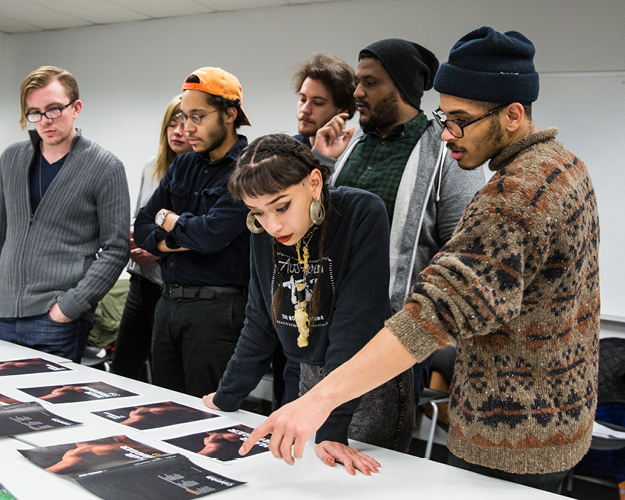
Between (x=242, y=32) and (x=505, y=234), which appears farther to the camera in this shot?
(x=242, y=32)

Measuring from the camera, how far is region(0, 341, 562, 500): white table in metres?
1.00

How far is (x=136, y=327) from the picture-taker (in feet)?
8.22

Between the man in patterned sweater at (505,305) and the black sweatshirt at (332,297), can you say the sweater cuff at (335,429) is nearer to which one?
the black sweatshirt at (332,297)

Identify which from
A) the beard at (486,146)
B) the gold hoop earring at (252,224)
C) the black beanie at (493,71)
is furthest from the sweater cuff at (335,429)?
the black beanie at (493,71)

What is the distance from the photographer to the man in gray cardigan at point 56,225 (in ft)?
6.93

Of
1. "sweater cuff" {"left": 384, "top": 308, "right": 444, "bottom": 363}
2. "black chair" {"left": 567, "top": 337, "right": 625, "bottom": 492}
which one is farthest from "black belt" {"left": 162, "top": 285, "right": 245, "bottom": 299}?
"black chair" {"left": 567, "top": 337, "right": 625, "bottom": 492}

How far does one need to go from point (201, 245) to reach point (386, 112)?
74cm

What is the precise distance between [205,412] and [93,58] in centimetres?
493

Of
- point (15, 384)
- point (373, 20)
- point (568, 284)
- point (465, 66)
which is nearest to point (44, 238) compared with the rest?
point (15, 384)

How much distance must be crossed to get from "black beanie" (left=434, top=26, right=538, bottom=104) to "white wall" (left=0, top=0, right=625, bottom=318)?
250cm

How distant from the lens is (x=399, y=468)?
1165 millimetres

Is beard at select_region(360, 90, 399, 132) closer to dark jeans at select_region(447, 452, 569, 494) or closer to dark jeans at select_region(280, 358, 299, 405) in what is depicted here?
dark jeans at select_region(280, 358, 299, 405)

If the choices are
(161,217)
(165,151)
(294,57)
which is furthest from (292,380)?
(294,57)

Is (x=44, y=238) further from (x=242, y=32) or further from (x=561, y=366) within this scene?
(x=242, y=32)
